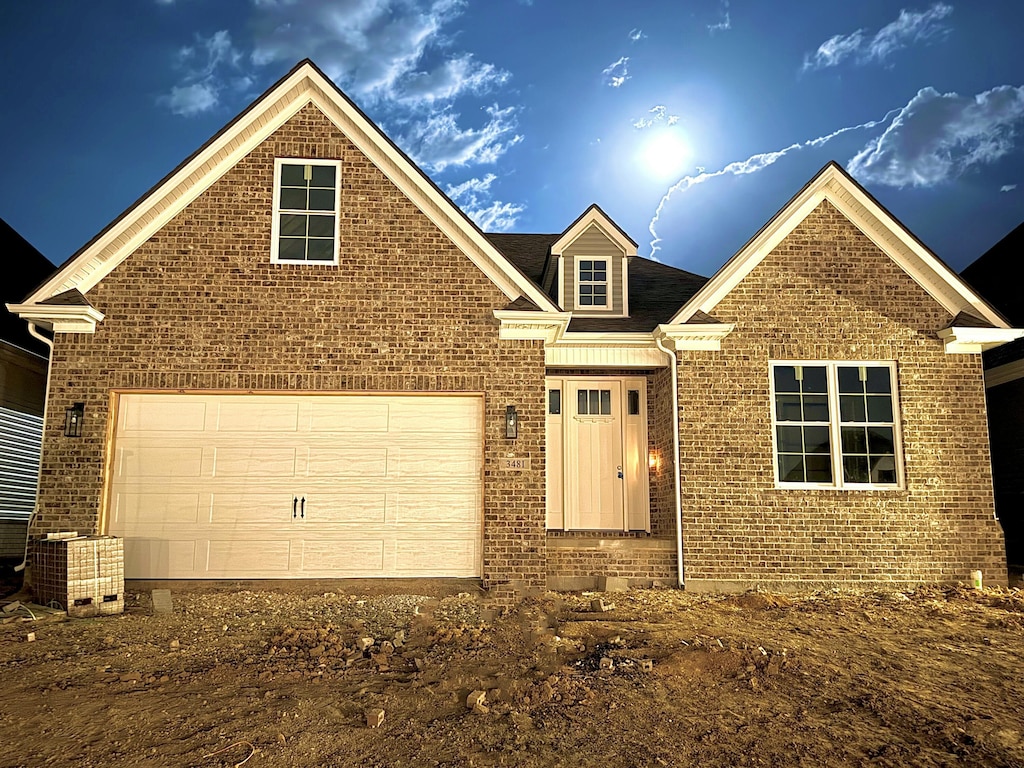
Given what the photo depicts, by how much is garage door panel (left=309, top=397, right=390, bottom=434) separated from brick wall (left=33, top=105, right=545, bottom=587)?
0.86 ft

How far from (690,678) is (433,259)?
20.4 feet

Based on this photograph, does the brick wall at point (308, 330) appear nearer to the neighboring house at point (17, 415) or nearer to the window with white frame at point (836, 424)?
the neighboring house at point (17, 415)

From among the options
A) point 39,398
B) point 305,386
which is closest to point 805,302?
point 305,386

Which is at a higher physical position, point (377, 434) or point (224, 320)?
point (224, 320)

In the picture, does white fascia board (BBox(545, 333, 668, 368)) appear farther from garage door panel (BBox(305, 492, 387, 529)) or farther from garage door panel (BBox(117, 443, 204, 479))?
garage door panel (BBox(117, 443, 204, 479))

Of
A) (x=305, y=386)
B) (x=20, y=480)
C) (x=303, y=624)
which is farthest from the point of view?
(x=20, y=480)

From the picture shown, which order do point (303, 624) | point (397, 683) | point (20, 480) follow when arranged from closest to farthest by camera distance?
1. point (397, 683)
2. point (303, 624)
3. point (20, 480)

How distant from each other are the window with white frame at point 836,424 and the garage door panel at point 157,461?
26.7 ft

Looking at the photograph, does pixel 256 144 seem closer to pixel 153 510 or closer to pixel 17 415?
pixel 153 510

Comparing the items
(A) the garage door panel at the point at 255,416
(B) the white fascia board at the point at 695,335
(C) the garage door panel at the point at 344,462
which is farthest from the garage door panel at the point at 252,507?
(B) the white fascia board at the point at 695,335

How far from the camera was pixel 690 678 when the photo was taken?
5598 mm

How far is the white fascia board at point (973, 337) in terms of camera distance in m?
9.62

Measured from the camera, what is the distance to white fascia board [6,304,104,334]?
338 inches

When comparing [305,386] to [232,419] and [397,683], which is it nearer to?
[232,419]
